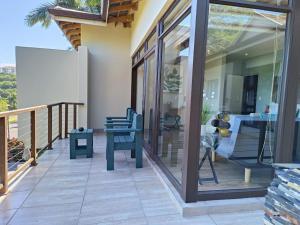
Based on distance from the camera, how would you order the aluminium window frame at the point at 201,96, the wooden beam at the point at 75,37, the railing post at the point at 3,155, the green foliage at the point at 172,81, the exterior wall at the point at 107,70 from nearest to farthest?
the aluminium window frame at the point at 201,96
the railing post at the point at 3,155
the green foliage at the point at 172,81
the exterior wall at the point at 107,70
the wooden beam at the point at 75,37

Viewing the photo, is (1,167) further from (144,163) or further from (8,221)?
(144,163)

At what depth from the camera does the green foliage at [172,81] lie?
3.01 meters

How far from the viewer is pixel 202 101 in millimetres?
2080

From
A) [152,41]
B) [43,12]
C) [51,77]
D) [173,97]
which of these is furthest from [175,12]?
[43,12]

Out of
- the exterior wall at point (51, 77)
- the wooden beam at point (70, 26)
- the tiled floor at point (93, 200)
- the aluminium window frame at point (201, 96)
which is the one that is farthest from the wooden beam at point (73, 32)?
the aluminium window frame at point (201, 96)

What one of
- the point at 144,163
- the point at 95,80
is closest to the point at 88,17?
the point at 95,80

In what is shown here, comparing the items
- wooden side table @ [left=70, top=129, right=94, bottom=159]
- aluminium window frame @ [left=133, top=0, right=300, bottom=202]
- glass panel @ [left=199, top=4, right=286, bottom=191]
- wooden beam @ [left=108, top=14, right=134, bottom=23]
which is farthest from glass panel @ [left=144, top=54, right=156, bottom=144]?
wooden beam @ [left=108, top=14, right=134, bottom=23]

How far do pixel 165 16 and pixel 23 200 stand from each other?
9.37 ft

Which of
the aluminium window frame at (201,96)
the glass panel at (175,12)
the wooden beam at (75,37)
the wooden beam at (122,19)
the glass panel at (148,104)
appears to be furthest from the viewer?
the wooden beam at (75,37)

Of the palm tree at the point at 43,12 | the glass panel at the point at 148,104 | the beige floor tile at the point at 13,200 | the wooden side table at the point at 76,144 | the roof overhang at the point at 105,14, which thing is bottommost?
the beige floor tile at the point at 13,200

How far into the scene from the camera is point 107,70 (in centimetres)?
638

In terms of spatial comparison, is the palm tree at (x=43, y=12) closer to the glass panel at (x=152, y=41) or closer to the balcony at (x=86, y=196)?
the glass panel at (x=152, y=41)

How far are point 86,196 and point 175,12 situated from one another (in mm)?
2418

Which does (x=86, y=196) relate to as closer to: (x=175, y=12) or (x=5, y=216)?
(x=5, y=216)
